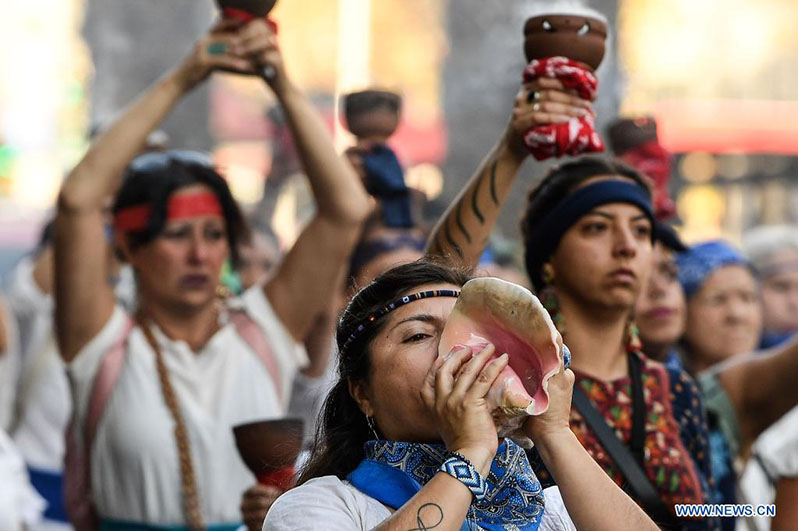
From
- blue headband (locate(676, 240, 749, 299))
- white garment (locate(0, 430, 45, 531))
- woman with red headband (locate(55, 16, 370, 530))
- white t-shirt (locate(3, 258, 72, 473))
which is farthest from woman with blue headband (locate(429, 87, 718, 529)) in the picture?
white t-shirt (locate(3, 258, 72, 473))

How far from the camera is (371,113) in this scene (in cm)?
491

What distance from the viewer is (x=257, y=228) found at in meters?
6.71

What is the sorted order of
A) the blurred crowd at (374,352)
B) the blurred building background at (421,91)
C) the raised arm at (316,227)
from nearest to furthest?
1. the blurred crowd at (374,352)
2. the raised arm at (316,227)
3. the blurred building background at (421,91)

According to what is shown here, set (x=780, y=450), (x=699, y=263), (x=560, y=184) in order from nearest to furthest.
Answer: (x=780, y=450) → (x=560, y=184) → (x=699, y=263)

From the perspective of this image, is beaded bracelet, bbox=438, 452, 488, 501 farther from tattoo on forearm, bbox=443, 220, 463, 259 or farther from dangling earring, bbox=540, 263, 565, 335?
dangling earring, bbox=540, 263, 565, 335

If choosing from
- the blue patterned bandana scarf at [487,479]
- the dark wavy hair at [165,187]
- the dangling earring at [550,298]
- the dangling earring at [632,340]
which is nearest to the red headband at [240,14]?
the dark wavy hair at [165,187]

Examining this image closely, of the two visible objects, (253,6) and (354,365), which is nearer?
(354,365)

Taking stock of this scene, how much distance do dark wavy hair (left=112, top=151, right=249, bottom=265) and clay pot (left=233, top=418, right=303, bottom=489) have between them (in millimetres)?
1154

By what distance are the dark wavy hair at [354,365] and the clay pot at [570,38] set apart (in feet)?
3.01

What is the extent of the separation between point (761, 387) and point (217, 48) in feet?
6.17

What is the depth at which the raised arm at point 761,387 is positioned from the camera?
417 cm

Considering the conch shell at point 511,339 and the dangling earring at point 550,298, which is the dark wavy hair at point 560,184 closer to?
the dangling earring at point 550,298
